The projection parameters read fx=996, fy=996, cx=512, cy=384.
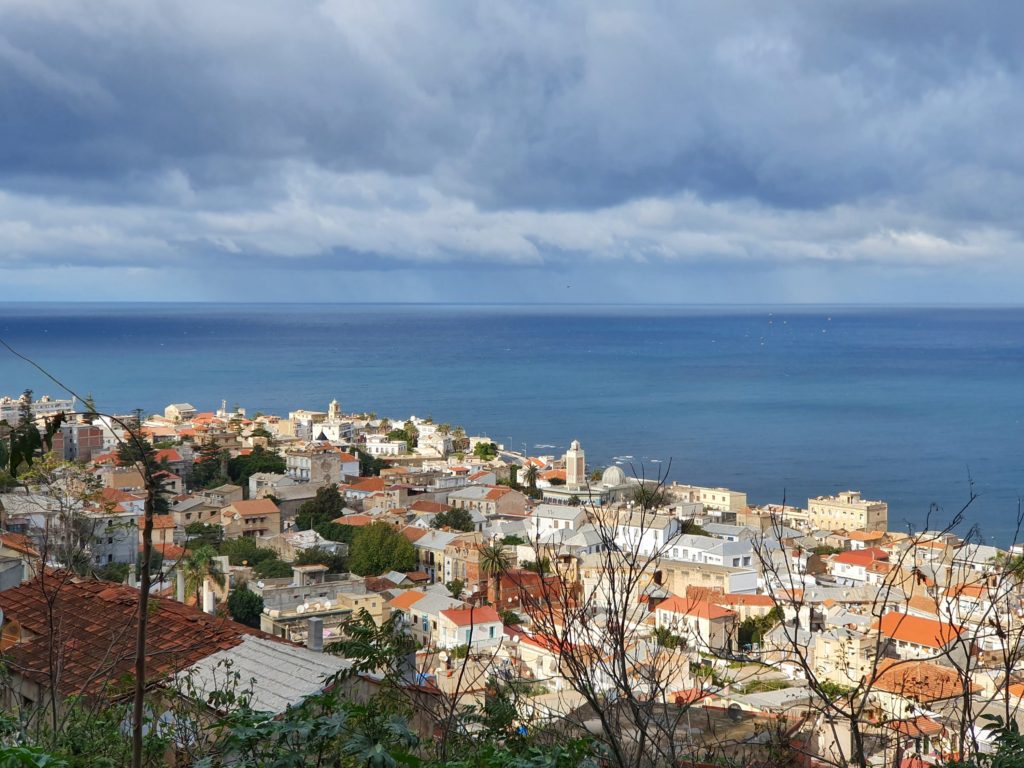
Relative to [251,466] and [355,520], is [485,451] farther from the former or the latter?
[355,520]

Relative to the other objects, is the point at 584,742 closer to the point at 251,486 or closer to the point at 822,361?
the point at 251,486

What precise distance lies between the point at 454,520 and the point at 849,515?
47.9ft

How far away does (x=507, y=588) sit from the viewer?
23719 mm

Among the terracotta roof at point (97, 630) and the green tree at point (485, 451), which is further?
the green tree at point (485, 451)

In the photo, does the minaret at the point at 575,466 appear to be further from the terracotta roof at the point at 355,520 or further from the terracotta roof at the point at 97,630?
the terracotta roof at the point at 97,630

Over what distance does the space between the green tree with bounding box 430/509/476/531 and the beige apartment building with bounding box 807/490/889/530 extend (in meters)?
13.0

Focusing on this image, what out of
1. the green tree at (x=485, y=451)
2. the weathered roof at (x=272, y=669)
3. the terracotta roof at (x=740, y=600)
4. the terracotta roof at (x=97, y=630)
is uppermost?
the terracotta roof at (x=97, y=630)

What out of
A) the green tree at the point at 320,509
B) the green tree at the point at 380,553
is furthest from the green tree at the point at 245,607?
the green tree at the point at 320,509

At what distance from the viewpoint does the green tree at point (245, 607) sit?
20.5 m

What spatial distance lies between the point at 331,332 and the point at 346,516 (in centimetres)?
12538

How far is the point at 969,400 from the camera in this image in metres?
68.8

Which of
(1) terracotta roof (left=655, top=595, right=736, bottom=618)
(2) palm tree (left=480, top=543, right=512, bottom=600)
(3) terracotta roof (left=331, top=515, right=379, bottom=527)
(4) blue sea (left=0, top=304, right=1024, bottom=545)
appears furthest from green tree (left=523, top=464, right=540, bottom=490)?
(1) terracotta roof (left=655, top=595, right=736, bottom=618)

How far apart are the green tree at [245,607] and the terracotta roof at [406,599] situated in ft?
9.25

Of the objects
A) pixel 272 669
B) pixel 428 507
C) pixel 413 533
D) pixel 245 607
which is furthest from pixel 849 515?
pixel 272 669
